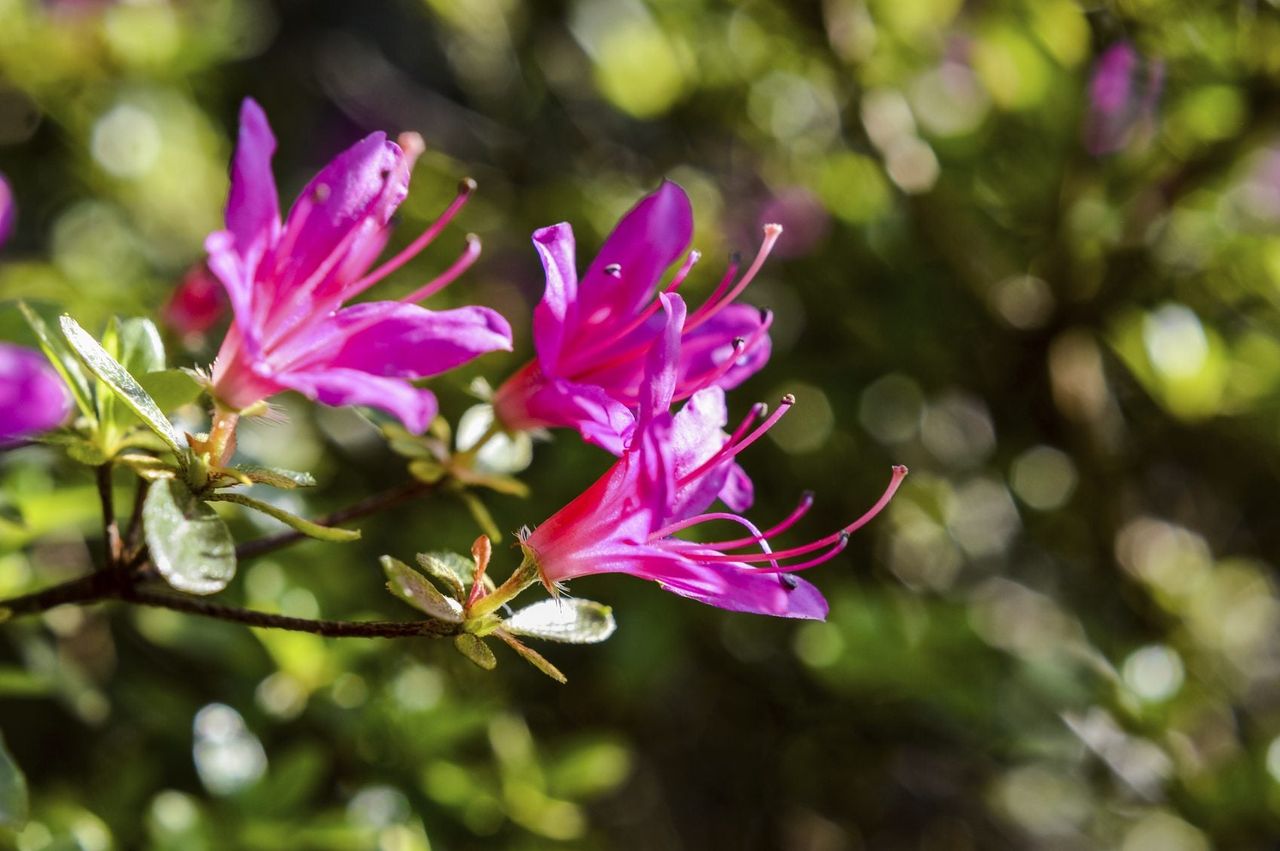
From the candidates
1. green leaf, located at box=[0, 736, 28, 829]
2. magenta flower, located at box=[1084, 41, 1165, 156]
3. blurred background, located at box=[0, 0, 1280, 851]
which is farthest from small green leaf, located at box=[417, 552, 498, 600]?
magenta flower, located at box=[1084, 41, 1165, 156]

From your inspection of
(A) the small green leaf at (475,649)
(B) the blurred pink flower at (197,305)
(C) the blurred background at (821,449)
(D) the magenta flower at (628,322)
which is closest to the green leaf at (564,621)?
(A) the small green leaf at (475,649)

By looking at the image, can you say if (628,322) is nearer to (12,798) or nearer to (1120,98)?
(12,798)

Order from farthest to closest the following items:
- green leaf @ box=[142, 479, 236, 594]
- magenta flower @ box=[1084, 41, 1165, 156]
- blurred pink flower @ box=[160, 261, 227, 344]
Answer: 1. magenta flower @ box=[1084, 41, 1165, 156]
2. blurred pink flower @ box=[160, 261, 227, 344]
3. green leaf @ box=[142, 479, 236, 594]

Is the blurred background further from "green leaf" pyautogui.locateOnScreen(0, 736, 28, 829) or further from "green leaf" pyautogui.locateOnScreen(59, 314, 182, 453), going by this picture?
"green leaf" pyautogui.locateOnScreen(59, 314, 182, 453)

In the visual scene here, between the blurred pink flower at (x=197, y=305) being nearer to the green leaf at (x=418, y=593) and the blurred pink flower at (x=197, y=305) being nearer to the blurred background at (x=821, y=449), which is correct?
the blurred background at (x=821, y=449)

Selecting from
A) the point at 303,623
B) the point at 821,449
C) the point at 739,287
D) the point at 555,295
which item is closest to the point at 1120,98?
the point at 821,449

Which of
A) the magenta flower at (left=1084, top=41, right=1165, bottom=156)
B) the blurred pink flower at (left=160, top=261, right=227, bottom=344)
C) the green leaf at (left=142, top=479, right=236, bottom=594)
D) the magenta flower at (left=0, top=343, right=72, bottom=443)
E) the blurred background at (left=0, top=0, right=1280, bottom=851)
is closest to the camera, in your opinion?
the green leaf at (left=142, top=479, right=236, bottom=594)

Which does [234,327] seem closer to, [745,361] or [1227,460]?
[745,361]
